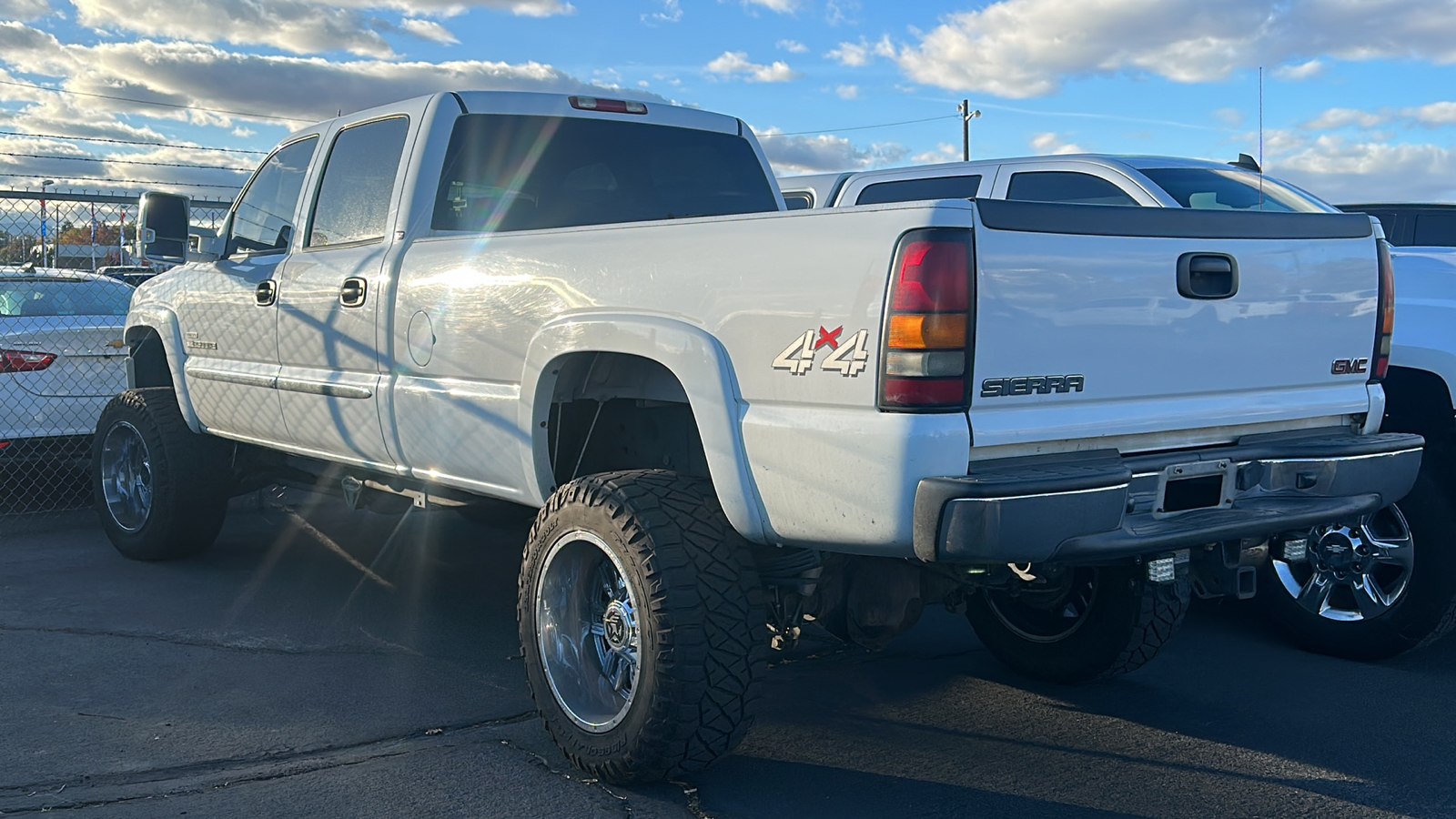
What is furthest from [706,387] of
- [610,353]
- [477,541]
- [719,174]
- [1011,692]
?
[477,541]

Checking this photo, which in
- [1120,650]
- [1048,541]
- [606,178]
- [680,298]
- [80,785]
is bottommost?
[80,785]

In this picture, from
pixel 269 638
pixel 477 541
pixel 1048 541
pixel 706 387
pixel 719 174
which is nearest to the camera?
pixel 1048 541

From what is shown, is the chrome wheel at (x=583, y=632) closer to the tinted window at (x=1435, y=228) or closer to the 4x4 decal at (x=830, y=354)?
the 4x4 decal at (x=830, y=354)

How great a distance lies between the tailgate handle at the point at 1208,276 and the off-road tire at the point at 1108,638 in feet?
3.61

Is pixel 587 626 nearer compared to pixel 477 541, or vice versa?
pixel 587 626

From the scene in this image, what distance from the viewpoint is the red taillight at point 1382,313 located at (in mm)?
3979

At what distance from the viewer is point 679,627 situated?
3.42 metres

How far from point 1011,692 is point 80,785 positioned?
311cm

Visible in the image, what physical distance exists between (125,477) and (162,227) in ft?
5.34

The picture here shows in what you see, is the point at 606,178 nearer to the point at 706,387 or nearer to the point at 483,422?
the point at 483,422

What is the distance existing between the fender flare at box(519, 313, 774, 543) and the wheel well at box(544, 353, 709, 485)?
5.3 inches

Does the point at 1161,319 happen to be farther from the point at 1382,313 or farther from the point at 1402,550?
the point at 1402,550

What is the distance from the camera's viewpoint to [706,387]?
11.3ft

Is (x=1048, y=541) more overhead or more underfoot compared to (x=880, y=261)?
more underfoot
